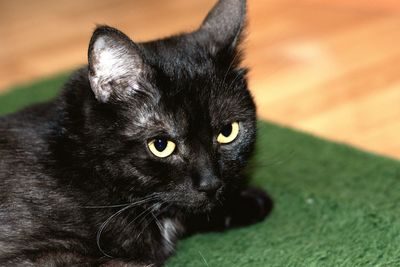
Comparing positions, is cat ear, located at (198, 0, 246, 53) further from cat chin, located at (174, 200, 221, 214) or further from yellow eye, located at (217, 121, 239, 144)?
cat chin, located at (174, 200, 221, 214)

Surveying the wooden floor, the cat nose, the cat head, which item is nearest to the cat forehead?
the cat head

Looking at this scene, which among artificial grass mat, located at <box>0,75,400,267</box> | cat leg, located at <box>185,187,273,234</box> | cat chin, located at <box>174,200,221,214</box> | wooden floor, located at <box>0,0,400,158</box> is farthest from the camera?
wooden floor, located at <box>0,0,400,158</box>

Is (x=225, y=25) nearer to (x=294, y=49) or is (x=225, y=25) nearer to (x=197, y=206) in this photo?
(x=197, y=206)

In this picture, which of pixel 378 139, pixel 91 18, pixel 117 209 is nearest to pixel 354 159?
pixel 378 139

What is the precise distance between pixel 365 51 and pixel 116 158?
2396mm

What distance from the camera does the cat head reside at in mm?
1501

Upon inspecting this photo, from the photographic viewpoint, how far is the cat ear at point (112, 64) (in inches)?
56.6

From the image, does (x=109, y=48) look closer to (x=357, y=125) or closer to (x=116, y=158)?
(x=116, y=158)

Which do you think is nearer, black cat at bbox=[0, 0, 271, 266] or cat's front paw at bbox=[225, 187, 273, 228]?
black cat at bbox=[0, 0, 271, 266]

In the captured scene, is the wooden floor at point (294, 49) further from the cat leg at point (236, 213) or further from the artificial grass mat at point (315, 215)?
the cat leg at point (236, 213)

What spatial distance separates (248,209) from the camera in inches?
74.5

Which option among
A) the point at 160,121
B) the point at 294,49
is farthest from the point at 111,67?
the point at 294,49

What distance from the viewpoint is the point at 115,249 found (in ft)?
5.18

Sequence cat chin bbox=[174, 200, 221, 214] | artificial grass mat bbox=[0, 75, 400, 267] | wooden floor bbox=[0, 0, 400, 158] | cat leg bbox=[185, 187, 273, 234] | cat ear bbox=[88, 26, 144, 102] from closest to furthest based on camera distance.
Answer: cat ear bbox=[88, 26, 144, 102]
cat chin bbox=[174, 200, 221, 214]
artificial grass mat bbox=[0, 75, 400, 267]
cat leg bbox=[185, 187, 273, 234]
wooden floor bbox=[0, 0, 400, 158]
